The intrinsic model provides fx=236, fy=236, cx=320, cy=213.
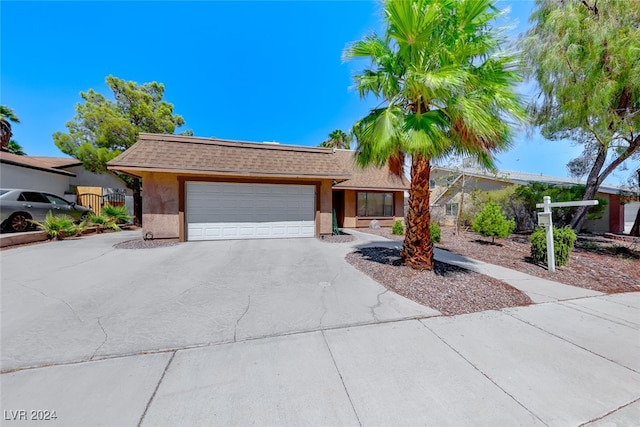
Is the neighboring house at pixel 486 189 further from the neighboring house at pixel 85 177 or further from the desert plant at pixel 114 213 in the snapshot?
the neighboring house at pixel 85 177

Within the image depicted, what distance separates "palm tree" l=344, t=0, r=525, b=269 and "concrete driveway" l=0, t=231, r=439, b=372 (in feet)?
8.19

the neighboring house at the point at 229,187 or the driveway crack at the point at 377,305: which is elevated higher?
the neighboring house at the point at 229,187

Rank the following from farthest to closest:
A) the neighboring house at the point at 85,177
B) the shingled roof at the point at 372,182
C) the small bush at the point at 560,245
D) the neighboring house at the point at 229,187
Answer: the neighboring house at the point at 85,177 → the shingled roof at the point at 372,182 → the neighboring house at the point at 229,187 → the small bush at the point at 560,245

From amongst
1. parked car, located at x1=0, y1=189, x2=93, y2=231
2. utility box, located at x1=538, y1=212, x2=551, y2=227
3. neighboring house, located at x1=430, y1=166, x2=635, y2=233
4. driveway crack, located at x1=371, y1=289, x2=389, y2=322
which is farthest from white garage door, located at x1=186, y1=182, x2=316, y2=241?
utility box, located at x1=538, y1=212, x2=551, y2=227

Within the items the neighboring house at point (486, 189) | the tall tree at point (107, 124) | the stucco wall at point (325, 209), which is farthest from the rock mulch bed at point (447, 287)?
the tall tree at point (107, 124)

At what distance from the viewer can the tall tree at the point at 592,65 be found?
7168 mm

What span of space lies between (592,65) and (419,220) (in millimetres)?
8194

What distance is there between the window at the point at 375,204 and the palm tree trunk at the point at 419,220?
30.4ft

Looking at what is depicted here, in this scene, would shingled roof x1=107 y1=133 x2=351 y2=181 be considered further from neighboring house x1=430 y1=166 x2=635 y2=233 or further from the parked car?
neighboring house x1=430 y1=166 x2=635 y2=233

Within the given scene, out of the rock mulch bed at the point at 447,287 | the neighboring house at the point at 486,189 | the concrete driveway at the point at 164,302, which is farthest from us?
the neighboring house at the point at 486,189

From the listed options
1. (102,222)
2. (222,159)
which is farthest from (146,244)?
(102,222)

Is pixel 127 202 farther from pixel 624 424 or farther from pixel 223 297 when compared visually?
pixel 624 424

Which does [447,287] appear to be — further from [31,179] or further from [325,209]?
[31,179]

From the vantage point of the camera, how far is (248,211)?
32.1 ft
